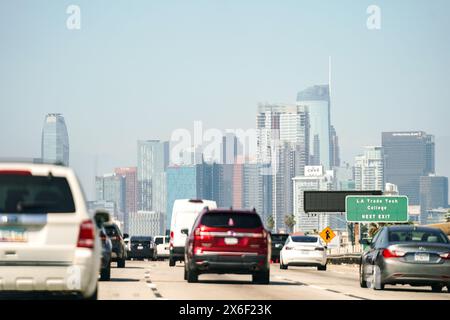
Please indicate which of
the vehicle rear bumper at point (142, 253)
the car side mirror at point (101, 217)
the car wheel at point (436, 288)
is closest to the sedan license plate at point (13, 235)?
the car side mirror at point (101, 217)

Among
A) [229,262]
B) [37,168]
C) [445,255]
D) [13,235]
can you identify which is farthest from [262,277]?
[13,235]

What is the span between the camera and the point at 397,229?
2708 centimetres

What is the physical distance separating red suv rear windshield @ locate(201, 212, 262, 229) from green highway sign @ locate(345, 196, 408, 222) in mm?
57950

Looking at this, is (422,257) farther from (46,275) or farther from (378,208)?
(378,208)

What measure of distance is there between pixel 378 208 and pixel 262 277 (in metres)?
59.1

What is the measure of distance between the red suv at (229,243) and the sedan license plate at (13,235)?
13019 mm

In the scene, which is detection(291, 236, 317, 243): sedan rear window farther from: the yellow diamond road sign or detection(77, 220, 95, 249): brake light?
detection(77, 220, 95, 249): brake light

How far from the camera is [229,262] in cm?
2831

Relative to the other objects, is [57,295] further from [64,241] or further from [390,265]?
[390,265]

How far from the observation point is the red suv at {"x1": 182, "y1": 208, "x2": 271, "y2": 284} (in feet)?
92.9

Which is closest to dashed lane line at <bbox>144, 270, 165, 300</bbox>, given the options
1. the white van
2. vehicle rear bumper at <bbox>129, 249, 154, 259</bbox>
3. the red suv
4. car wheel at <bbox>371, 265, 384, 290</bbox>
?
Result: the red suv

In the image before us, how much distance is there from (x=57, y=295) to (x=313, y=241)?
107ft
